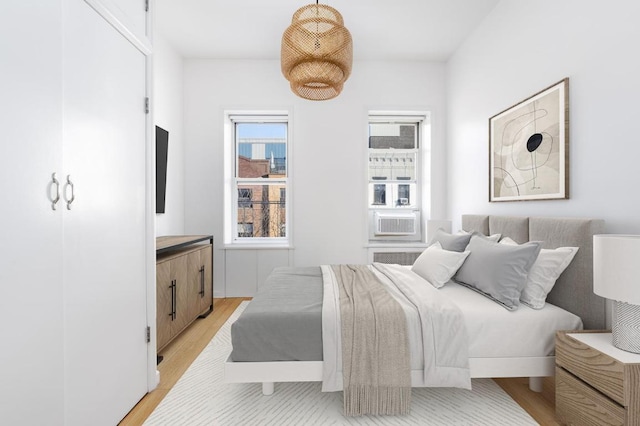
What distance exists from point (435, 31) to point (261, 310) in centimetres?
335

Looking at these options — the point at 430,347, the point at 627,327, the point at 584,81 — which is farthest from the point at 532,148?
the point at 430,347

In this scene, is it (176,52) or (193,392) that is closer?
(193,392)

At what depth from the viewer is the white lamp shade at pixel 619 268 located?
134 centimetres

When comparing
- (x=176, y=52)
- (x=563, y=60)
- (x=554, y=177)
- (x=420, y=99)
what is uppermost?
(x=176, y=52)

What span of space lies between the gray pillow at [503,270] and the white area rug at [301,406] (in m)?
0.59

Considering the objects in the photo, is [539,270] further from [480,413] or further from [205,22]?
[205,22]

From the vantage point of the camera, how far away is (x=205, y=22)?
3193 millimetres

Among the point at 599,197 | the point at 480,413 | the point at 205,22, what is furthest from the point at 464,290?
the point at 205,22

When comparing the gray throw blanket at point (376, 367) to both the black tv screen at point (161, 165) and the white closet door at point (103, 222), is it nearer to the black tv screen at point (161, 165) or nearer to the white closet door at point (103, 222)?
the white closet door at point (103, 222)

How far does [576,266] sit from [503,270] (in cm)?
39

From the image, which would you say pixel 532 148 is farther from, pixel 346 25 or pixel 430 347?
pixel 346 25

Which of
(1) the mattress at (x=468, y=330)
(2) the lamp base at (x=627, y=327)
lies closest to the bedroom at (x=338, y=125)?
(1) the mattress at (x=468, y=330)

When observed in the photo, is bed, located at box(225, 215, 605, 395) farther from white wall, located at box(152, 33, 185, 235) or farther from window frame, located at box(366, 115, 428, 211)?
window frame, located at box(366, 115, 428, 211)

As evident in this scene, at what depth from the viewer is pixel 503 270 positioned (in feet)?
6.47
